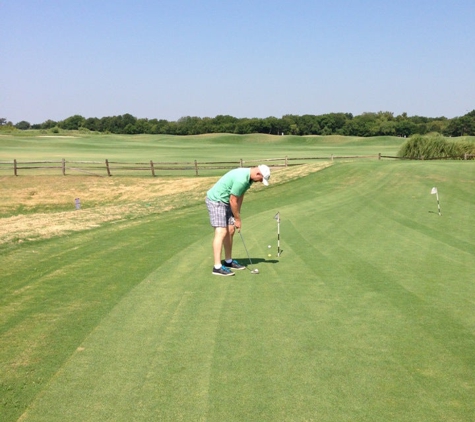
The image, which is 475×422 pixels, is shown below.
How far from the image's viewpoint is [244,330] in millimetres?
6391

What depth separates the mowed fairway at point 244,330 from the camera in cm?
471

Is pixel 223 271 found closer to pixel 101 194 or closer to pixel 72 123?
pixel 101 194

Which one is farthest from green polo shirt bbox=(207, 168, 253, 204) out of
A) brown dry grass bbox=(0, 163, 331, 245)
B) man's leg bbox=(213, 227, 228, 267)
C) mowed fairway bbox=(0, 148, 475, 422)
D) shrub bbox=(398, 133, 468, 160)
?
shrub bbox=(398, 133, 468, 160)

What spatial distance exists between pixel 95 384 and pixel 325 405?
2.01m

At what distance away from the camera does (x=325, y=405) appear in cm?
462

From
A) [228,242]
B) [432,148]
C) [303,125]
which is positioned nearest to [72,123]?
[303,125]

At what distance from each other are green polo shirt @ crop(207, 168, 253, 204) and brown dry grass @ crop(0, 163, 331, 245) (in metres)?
8.19

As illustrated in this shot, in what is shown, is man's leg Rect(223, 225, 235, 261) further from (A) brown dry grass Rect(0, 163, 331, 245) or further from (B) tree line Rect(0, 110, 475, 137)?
(B) tree line Rect(0, 110, 475, 137)

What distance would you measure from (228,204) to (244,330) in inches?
131

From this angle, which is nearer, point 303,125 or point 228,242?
point 228,242

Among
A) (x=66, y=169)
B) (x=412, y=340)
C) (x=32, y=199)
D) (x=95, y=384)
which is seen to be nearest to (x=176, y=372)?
(x=95, y=384)

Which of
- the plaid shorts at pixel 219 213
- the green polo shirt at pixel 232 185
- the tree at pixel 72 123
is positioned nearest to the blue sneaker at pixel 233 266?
the plaid shorts at pixel 219 213

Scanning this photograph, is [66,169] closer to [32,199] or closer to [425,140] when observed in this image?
[32,199]

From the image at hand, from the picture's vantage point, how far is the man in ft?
29.7
